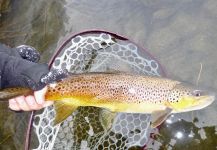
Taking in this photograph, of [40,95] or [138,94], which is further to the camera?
[138,94]

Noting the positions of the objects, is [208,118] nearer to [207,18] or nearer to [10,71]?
[207,18]

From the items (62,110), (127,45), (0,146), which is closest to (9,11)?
(0,146)

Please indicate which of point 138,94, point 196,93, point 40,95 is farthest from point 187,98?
point 40,95

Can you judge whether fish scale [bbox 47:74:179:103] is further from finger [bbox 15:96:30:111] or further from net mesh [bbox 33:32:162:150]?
finger [bbox 15:96:30:111]

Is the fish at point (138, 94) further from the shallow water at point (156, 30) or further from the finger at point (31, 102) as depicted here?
the shallow water at point (156, 30)

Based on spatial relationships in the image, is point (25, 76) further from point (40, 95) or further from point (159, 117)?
point (159, 117)

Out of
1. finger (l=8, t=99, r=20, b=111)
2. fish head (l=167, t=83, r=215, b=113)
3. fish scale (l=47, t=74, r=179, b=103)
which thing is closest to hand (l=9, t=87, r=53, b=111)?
finger (l=8, t=99, r=20, b=111)
